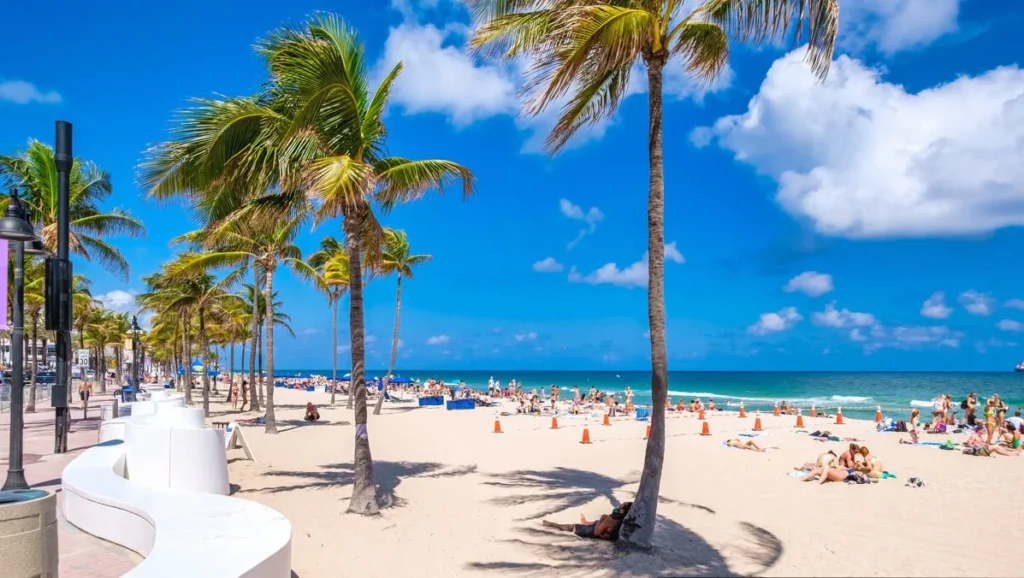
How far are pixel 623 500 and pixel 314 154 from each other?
724 cm

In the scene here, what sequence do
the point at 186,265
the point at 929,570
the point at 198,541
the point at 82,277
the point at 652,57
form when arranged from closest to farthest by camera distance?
the point at 198,541 → the point at 929,570 → the point at 652,57 → the point at 186,265 → the point at 82,277

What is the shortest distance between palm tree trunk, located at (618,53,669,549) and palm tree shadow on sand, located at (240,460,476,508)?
432 cm

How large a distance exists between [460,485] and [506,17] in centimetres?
807

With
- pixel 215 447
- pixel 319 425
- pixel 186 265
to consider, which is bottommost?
pixel 319 425

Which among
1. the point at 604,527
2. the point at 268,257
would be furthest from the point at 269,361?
the point at 604,527

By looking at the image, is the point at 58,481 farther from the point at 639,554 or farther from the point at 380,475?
the point at 639,554

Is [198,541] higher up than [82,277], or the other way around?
[82,277]

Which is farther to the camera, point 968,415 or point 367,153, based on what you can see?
point 968,415

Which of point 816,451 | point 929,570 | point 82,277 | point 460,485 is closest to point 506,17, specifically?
point 929,570

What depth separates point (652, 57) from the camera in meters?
7.73

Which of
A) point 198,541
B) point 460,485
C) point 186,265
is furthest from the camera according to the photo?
point 186,265

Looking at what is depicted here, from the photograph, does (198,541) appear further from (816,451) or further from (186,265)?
(816,451)

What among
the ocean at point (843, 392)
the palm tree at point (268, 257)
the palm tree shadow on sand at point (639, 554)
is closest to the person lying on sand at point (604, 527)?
the palm tree shadow on sand at point (639, 554)

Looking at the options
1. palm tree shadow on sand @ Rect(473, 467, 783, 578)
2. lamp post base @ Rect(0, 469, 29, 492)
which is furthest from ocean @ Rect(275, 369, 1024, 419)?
lamp post base @ Rect(0, 469, 29, 492)
